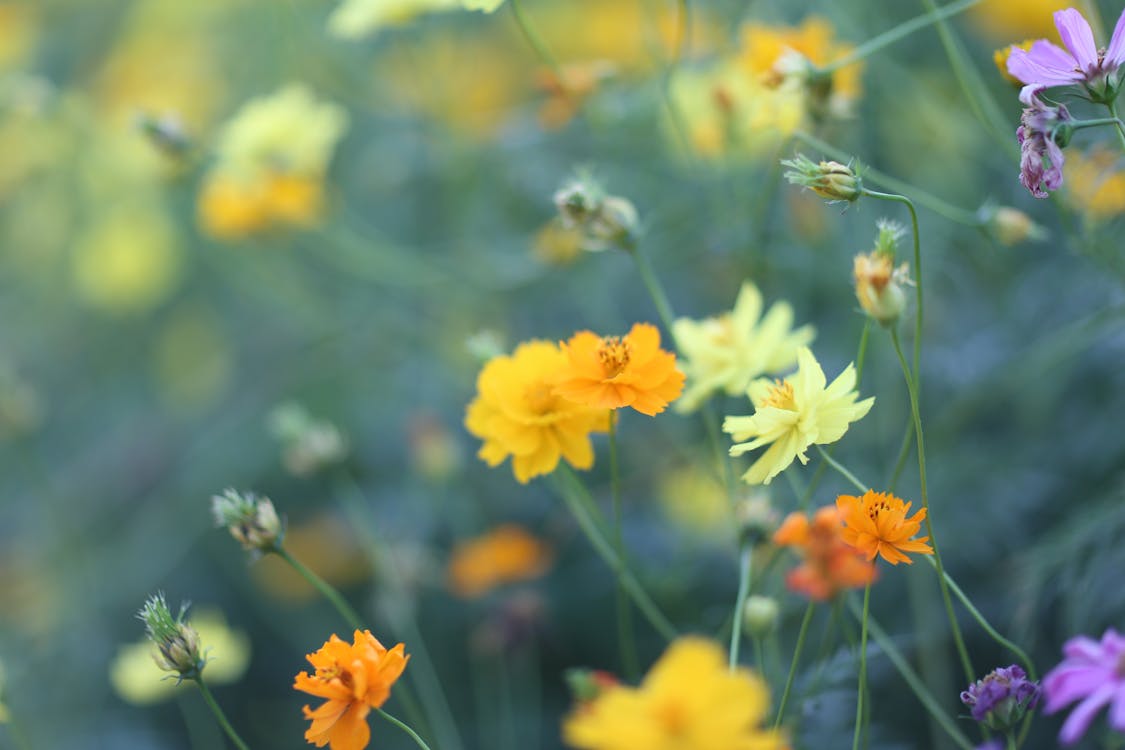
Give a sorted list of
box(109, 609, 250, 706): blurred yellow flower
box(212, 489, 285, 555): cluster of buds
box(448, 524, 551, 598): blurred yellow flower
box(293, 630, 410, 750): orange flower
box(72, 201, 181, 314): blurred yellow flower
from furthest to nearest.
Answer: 1. box(72, 201, 181, 314): blurred yellow flower
2. box(448, 524, 551, 598): blurred yellow flower
3. box(109, 609, 250, 706): blurred yellow flower
4. box(212, 489, 285, 555): cluster of buds
5. box(293, 630, 410, 750): orange flower

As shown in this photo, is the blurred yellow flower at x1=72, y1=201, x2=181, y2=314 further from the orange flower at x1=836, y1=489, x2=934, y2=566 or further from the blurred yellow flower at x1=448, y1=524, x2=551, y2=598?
the orange flower at x1=836, y1=489, x2=934, y2=566

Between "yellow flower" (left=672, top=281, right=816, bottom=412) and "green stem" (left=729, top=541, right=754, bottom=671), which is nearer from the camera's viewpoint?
"green stem" (left=729, top=541, right=754, bottom=671)

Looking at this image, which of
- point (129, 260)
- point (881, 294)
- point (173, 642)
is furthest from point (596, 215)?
point (129, 260)

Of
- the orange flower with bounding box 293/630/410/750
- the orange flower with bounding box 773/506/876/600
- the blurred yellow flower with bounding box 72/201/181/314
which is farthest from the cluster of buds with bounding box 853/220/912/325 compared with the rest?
the blurred yellow flower with bounding box 72/201/181/314

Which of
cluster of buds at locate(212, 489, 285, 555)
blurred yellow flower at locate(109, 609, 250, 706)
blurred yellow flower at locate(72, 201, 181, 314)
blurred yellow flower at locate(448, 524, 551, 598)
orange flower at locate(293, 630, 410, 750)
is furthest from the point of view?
blurred yellow flower at locate(72, 201, 181, 314)

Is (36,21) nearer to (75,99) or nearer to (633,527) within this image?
(75,99)
